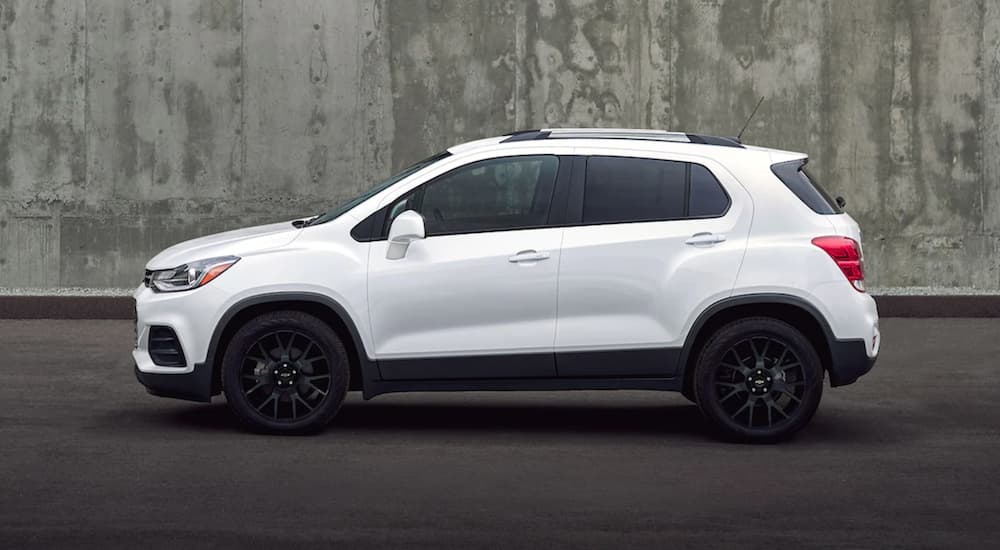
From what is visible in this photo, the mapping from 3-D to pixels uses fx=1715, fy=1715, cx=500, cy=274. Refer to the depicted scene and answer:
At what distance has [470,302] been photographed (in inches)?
380

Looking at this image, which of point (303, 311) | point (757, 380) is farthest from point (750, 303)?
point (303, 311)

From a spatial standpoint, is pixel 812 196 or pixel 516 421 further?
pixel 516 421

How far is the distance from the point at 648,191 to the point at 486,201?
940 millimetres

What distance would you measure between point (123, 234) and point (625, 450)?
974 cm

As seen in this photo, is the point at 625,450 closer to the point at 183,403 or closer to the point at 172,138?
the point at 183,403

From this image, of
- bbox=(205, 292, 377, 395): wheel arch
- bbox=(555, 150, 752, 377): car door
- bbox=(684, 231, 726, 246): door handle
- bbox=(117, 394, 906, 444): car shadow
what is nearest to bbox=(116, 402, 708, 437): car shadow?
bbox=(117, 394, 906, 444): car shadow

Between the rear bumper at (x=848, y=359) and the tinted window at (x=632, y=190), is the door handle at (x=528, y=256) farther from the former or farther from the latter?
the rear bumper at (x=848, y=359)

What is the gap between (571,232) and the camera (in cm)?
975

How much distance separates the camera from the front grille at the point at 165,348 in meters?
9.77

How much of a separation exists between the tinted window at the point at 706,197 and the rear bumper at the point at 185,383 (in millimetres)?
2925

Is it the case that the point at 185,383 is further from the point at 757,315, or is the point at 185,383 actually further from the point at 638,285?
the point at 757,315

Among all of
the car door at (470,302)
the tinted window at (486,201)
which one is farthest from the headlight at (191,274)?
the tinted window at (486,201)

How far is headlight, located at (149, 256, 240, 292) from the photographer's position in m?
9.78

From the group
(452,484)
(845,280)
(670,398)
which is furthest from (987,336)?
(452,484)
